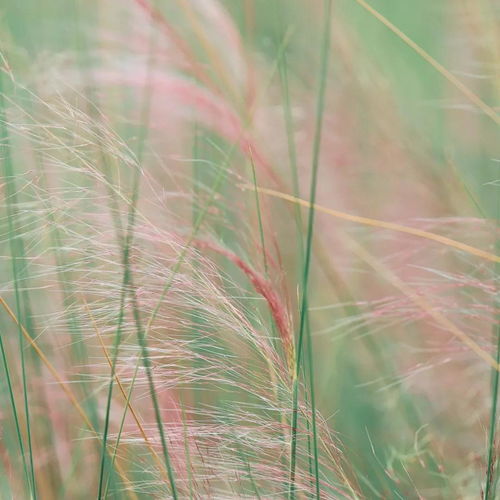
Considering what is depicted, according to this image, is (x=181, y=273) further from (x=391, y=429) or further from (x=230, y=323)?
(x=391, y=429)

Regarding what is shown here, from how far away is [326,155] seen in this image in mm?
1438

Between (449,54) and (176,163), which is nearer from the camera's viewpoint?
(176,163)

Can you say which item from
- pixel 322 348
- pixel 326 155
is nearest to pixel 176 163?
pixel 326 155

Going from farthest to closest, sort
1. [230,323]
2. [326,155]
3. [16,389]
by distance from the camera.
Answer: [326,155], [16,389], [230,323]

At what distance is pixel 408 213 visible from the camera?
1476 millimetres

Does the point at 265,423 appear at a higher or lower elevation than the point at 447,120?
lower

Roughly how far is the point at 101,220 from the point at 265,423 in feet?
0.85

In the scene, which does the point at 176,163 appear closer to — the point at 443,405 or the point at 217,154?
the point at 217,154

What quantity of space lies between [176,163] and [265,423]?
81 centimetres

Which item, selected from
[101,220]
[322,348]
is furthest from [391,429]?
[101,220]

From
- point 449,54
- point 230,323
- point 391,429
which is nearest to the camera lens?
point 230,323

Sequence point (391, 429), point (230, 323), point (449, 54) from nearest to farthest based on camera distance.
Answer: point (230, 323), point (391, 429), point (449, 54)

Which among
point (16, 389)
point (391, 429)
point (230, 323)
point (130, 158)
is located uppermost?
point (130, 158)

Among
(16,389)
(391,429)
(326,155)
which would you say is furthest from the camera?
(326,155)
